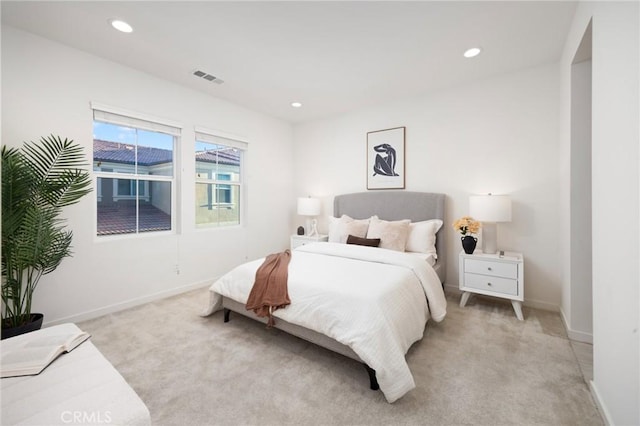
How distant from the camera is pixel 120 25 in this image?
2455mm

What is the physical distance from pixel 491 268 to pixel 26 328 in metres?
4.06

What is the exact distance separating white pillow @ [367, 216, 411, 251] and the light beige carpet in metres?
0.94

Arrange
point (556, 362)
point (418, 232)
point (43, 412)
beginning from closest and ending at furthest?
point (43, 412)
point (556, 362)
point (418, 232)

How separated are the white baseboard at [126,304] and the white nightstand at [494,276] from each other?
2.86 metres

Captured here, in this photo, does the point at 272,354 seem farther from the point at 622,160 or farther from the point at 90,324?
the point at 622,160

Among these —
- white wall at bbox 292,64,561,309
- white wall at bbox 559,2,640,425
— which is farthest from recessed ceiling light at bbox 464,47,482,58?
white wall at bbox 559,2,640,425

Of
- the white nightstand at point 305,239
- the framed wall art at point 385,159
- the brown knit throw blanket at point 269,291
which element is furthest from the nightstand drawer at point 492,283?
the white nightstand at point 305,239

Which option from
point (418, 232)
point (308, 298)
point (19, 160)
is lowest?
point (308, 298)

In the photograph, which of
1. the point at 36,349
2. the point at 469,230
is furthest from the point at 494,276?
the point at 36,349

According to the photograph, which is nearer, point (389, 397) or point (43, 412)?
point (43, 412)

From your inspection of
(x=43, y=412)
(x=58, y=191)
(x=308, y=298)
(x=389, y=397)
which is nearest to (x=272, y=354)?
(x=308, y=298)

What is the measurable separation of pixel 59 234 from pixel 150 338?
45.5 inches

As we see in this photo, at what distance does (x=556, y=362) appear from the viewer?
2.18 metres

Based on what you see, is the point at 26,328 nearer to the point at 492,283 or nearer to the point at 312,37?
the point at 312,37
